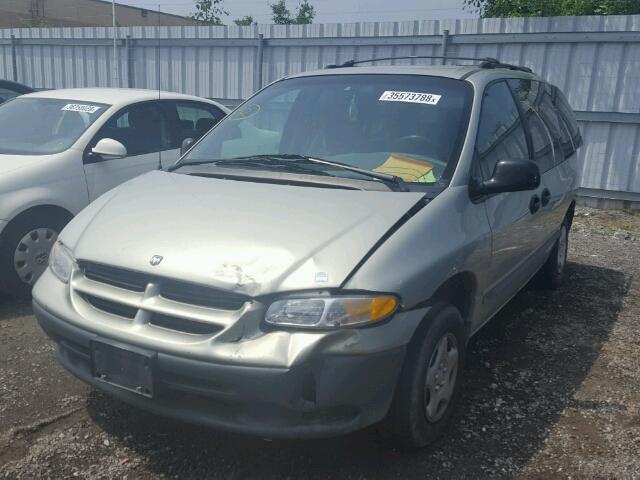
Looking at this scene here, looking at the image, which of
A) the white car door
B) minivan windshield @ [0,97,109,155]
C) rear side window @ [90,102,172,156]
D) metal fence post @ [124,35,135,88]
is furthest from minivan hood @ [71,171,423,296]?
metal fence post @ [124,35,135,88]

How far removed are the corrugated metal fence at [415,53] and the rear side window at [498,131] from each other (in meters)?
4.26

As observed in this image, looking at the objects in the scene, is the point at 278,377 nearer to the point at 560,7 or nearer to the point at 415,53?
the point at 415,53

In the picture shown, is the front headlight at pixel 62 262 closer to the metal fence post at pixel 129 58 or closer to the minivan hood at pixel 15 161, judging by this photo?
the minivan hood at pixel 15 161

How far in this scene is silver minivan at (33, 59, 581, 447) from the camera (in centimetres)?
249

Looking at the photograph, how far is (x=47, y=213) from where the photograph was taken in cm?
495

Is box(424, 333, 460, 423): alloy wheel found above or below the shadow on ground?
above

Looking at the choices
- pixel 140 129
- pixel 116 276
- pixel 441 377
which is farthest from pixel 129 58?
pixel 441 377

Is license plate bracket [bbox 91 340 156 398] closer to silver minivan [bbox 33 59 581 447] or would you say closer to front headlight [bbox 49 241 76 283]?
silver minivan [bbox 33 59 581 447]

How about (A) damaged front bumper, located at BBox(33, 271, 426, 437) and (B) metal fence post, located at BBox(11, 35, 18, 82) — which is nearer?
(A) damaged front bumper, located at BBox(33, 271, 426, 437)

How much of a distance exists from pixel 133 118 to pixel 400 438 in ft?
13.5

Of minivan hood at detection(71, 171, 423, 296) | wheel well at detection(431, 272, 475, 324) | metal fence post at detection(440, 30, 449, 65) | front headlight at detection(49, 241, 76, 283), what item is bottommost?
wheel well at detection(431, 272, 475, 324)

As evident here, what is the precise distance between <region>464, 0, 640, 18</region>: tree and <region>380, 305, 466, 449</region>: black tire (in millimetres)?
9646

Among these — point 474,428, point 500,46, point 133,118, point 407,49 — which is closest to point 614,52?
point 500,46

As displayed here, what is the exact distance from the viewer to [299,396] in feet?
8.00
